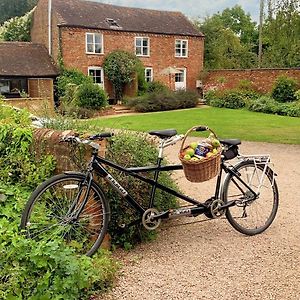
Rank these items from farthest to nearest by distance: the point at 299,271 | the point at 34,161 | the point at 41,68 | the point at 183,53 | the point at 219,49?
the point at 219,49 → the point at 183,53 → the point at 41,68 → the point at 34,161 → the point at 299,271

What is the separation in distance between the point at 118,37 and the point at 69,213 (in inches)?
959

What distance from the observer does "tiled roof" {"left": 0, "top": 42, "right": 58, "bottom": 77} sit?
76.1ft

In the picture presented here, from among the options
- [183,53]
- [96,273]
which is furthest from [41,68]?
[96,273]

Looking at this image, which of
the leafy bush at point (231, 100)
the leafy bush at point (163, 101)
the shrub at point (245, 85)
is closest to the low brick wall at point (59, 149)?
the leafy bush at point (163, 101)

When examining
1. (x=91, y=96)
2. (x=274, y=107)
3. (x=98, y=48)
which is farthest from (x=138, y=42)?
(x=274, y=107)

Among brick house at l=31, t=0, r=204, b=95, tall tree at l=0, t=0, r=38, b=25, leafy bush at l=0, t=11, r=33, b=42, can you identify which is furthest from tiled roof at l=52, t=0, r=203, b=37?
tall tree at l=0, t=0, r=38, b=25

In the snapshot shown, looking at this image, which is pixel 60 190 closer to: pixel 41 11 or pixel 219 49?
pixel 41 11

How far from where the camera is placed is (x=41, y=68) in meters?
24.1

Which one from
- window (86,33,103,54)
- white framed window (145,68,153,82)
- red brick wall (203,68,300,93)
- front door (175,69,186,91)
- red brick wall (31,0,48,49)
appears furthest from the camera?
front door (175,69,186,91)

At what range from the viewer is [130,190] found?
4.16m

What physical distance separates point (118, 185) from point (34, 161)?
1.02 meters

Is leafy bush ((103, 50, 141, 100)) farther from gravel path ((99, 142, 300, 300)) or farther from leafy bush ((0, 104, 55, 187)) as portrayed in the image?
leafy bush ((0, 104, 55, 187))

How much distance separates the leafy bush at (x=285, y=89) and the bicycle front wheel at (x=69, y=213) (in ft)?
72.1

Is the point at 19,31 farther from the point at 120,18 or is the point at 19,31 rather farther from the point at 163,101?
the point at 163,101
